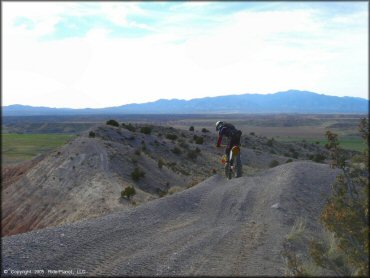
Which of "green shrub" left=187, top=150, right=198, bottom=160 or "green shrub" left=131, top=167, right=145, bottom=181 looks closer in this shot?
"green shrub" left=131, top=167, right=145, bottom=181

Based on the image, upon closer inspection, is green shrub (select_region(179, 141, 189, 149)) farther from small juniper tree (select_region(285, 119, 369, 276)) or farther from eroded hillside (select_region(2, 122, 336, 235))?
small juniper tree (select_region(285, 119, 369, 276))

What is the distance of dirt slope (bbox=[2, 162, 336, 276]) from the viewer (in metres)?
8.40

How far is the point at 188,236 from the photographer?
33.9 feet

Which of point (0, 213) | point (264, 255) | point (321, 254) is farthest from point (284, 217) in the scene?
point (0, 213)

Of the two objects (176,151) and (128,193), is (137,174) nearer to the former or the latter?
(128,193)

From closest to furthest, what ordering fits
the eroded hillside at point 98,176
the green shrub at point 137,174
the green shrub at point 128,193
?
the green shrub at point 128,193 < the eroded hillside at point 98,176 < the green shrub at point 137,174

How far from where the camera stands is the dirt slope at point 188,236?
8.40m

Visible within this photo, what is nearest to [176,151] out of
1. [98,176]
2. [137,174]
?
[137,174]

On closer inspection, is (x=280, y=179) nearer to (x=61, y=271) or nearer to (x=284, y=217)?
(x=284, y=217)

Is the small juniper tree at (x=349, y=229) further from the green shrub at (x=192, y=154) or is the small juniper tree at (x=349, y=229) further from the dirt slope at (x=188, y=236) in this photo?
the green shrub at (x=192, y=154)

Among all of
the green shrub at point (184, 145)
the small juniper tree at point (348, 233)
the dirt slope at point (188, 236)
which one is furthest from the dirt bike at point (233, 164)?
the green shrub at point (184, 145)

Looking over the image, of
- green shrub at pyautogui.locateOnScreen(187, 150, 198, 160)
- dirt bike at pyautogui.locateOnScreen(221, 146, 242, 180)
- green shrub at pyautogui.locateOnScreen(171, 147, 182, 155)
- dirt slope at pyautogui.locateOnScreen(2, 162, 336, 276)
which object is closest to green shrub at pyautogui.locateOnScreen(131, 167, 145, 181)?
dirt bike at pyautogui.locateOnScreen(221, 146, 242, 180)

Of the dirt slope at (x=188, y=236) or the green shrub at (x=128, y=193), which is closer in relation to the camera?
the dirt slope at (x=188, y=236)

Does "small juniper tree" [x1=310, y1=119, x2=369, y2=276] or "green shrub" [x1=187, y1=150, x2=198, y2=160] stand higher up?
"small juniper tree" [x1=310, y1=119, x2=369, y2=276]
